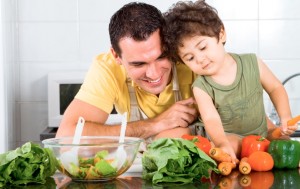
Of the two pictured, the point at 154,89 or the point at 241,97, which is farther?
the point at 154,89

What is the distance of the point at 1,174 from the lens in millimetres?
1415

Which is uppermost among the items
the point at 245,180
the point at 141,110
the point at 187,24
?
the point at 187,24

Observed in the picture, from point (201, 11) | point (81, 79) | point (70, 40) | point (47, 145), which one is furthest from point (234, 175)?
point (70, 40)

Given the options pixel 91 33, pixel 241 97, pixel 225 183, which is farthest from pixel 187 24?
pixel 91 33

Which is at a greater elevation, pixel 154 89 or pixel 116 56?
pixel 116 56

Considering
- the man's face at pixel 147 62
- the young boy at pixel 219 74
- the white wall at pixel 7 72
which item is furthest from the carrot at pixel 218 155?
the white wall at pixel 7 72

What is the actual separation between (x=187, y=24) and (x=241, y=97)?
0.29 metres

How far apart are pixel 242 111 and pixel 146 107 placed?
453mm

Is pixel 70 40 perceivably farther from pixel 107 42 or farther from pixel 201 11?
pixel 201 11

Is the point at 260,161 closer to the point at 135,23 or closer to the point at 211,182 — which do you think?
the point at 211,182

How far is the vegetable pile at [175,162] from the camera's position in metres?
1.41

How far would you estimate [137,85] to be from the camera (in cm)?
227

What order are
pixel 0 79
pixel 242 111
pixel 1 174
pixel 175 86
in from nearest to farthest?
pixel 1 174, pixel 242 111, pixel 175 86, pixel 0 79

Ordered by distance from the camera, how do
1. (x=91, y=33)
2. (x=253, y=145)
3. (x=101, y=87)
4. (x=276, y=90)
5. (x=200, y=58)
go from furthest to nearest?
(x=91, y=33) → (x=101, y=87) → (x=276, y=90) → (x=200, y=58) → (x=253, y=145)
